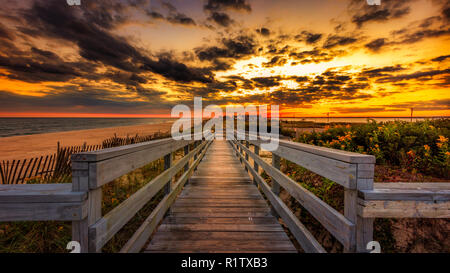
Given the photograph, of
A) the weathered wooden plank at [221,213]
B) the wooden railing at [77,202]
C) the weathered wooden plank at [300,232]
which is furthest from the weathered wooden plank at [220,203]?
the wooden railing at [77,202]

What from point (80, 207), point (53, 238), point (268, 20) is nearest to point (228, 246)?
point (80, 207)

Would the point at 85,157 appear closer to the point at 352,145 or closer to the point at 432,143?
the point at 352,145

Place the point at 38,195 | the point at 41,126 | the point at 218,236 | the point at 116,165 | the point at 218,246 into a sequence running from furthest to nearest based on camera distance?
1. the point at 41,126
2. the point at 218,236
3. the point at 218,246
4. the point at 116,165
5. the point at 38,195

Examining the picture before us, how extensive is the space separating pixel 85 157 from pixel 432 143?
18.5 feet

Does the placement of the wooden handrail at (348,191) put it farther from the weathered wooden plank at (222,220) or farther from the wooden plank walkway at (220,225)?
the weathered wooden plank at (222,220)

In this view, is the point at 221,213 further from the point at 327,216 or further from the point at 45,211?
the point at 45,211

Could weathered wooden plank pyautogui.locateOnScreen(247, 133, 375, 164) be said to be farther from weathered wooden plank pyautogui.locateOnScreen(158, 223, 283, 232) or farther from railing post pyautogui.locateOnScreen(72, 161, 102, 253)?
railing post pyautogui.locateOnScreen(72, 161, 102, 253)

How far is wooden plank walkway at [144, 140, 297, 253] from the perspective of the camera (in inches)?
100

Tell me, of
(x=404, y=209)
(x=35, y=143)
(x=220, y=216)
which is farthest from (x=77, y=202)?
(x=35, y=143)

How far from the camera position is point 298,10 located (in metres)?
5.75

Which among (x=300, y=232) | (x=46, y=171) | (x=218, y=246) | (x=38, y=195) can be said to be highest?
(x=38, y=195)

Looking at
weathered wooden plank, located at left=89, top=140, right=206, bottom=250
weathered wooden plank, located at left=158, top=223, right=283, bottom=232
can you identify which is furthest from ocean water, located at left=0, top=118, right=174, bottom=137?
weathered wooden plank, located at left=89, top=140, right=206, bottom=250

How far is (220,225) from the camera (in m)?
3.07

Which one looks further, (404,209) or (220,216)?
(220,216)
